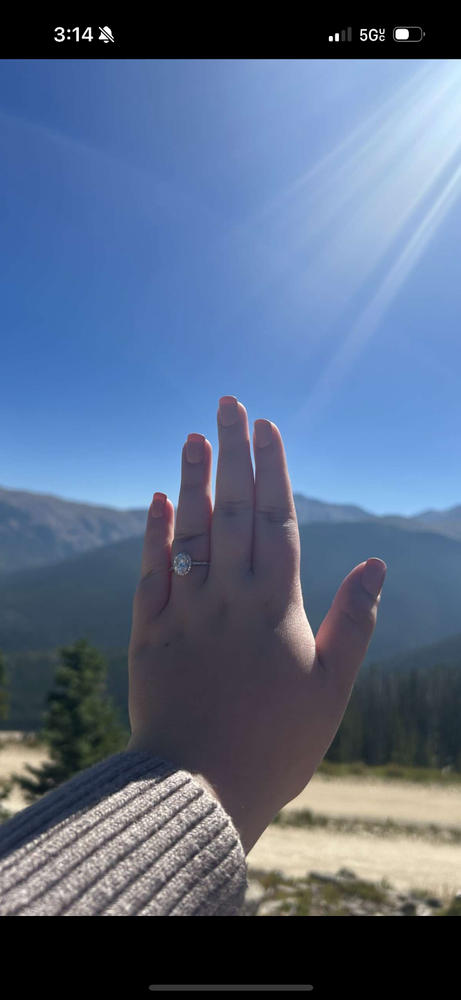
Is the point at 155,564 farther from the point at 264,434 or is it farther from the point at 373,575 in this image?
the point at 373,575

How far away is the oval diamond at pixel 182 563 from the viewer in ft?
5.75

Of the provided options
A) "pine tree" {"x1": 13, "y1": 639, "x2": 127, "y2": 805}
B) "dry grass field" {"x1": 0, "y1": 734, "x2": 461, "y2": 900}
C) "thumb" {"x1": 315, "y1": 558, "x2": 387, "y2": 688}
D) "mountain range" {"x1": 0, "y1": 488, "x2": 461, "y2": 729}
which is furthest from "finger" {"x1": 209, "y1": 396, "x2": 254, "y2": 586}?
"mountain range" {"x1": 0, "y1": 488, "x2": 461, "y2": 729}

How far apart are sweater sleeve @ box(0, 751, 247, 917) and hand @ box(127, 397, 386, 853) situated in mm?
120

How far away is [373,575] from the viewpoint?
1679 mm

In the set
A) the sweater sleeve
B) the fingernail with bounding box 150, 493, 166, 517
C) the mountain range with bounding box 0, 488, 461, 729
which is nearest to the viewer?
the sweater sleeve

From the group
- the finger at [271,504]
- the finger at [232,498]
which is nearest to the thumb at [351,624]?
the finger at [271,504]

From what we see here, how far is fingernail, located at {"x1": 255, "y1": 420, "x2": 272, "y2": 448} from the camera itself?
176 cm

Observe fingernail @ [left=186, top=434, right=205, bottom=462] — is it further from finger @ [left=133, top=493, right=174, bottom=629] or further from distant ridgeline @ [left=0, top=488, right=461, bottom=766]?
distant ridgeline @ [left=0, top=488, right=461, bottom=766]
